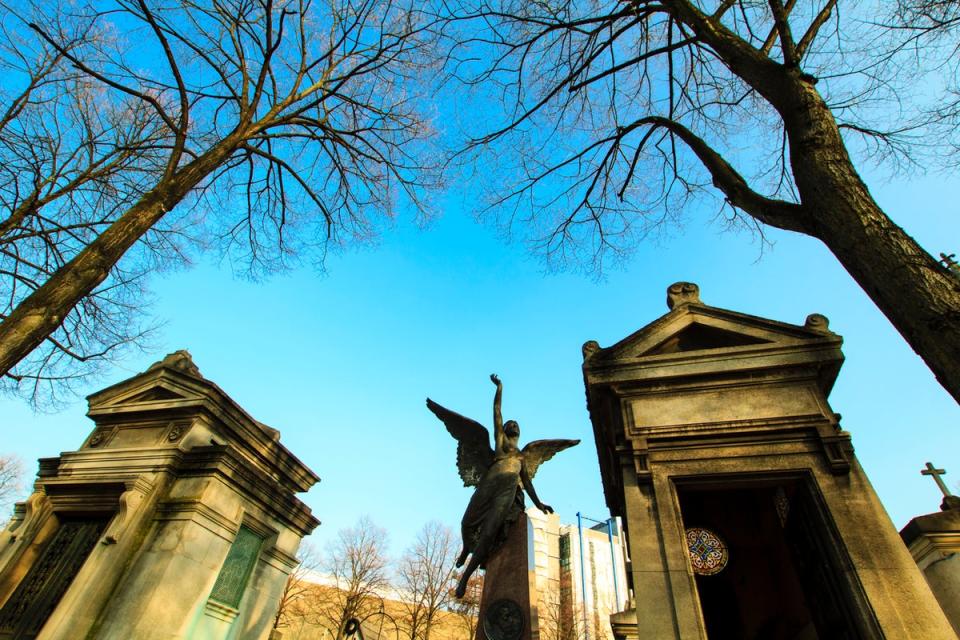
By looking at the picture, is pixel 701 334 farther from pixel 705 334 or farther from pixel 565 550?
pixel 565 550

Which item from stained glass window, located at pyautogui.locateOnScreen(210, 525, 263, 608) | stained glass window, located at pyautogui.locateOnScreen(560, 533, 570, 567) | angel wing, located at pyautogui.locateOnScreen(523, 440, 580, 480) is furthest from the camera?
stained glass window, located at pyautogui.locateOnScreen(560, 533, 570, 567)

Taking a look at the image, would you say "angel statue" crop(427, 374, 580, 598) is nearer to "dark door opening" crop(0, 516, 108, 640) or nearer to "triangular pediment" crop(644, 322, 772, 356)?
"triangular pediment" crop(644, 322, 772, 356)

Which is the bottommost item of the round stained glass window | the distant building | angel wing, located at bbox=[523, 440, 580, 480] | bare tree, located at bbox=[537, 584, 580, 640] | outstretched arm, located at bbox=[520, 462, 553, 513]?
the round stained glass window

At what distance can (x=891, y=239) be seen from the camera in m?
3.89

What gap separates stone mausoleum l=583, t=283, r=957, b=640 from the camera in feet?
15.6

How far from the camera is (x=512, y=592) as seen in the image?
5051 mm

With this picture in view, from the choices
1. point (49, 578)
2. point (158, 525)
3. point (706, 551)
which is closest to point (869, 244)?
point (706, 551)

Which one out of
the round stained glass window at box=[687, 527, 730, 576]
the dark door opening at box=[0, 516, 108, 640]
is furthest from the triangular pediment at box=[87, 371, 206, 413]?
the round stained glass window at box=[687, 527, 730, 576]

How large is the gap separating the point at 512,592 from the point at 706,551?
268 cm

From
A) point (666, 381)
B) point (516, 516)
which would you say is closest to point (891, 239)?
point (666, 381)

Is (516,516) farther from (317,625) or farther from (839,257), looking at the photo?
(317,625)

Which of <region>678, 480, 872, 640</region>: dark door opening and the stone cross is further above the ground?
the stone cross

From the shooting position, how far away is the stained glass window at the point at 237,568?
8289mm

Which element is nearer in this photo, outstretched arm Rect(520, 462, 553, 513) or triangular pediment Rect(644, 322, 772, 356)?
outstretched arm Rect(520, 462, 553, 513)
